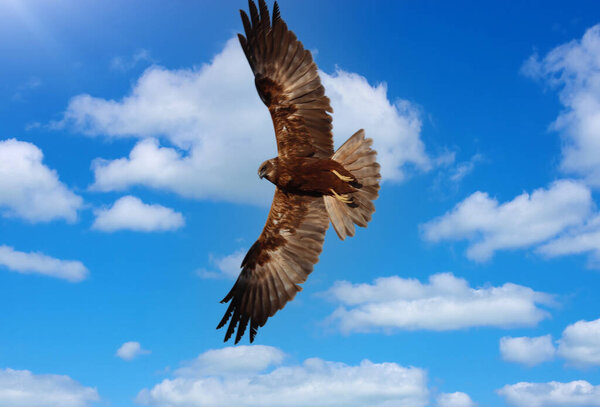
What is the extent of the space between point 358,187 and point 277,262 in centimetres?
181

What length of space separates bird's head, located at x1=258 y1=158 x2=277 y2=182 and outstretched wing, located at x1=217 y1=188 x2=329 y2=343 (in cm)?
75

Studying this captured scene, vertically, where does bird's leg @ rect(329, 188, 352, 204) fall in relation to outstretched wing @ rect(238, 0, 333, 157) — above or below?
below

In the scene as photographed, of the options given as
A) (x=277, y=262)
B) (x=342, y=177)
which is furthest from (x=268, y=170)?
(x=277, y=262)

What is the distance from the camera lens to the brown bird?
308 inches

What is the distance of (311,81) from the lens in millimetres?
8070

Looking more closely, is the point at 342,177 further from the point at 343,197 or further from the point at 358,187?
the point at 358,187

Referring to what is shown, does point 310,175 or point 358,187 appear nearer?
point 310,175

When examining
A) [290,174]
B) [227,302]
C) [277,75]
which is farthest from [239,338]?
[277,75]

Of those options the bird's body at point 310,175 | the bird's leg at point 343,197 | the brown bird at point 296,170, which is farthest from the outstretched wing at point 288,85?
the bird's leg at point 343,197

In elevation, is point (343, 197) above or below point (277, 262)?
above

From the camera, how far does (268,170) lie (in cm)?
774

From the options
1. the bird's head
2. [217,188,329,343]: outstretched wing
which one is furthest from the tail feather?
the bird's head

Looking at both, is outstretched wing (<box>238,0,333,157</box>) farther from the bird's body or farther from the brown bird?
the bird's body

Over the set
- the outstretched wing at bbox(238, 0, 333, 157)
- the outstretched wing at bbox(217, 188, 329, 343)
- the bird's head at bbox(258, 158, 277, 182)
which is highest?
the outstretched wing at bbox(238, 0, 333, 157)
